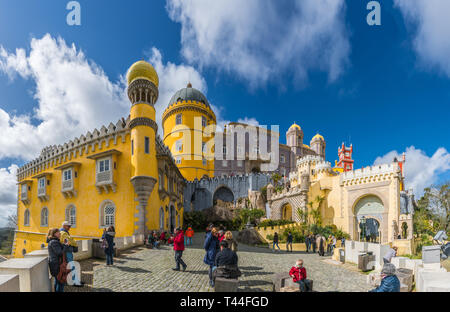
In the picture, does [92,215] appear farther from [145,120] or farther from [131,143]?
[145,120]

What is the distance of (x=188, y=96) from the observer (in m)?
40.1

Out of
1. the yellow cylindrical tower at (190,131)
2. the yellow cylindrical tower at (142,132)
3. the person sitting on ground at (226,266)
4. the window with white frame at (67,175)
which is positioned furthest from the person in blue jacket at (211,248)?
the yellow cylindrical tower at (190,131)

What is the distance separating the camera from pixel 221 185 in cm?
3797

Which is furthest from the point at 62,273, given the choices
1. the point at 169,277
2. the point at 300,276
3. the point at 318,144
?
the point at 318,144

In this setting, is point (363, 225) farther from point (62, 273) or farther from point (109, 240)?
point (62, 273)

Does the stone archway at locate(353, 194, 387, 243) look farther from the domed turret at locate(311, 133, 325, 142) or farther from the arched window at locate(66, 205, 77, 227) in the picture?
the domed turret at locate(311, 133, 325, 142)

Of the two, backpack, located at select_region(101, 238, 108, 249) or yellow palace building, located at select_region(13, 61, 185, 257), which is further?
yellow palace building, located at select_region(13, 61, 185, 257)

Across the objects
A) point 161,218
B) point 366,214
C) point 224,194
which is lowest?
point 366,214

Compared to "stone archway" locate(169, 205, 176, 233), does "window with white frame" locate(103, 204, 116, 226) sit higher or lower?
higher

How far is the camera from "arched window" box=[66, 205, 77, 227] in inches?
682

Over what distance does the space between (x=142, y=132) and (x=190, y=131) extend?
2330cm

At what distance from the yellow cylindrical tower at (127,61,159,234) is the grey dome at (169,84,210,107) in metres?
23.4

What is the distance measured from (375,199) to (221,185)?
843 inches

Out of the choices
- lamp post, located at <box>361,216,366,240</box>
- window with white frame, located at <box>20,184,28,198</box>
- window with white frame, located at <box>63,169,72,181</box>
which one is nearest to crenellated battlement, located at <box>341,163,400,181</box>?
lamp post, located at <box>361,216,366,240</box>
